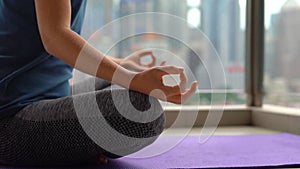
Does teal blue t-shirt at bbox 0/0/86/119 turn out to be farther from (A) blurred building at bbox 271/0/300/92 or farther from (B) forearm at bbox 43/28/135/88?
(A) blurred building at bbox 271/0/300/92

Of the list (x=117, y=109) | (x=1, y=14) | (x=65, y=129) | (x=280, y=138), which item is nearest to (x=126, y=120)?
(x=117, y=109)

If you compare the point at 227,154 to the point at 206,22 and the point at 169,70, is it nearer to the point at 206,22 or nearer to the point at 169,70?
the point at 169,70

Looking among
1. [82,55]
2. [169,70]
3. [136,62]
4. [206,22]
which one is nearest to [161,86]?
[169,70]

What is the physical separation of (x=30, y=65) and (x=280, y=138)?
865 millimetres

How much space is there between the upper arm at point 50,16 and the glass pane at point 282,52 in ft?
3.98

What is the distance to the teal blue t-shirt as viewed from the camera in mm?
885

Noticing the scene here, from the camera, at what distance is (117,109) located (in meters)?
0.80

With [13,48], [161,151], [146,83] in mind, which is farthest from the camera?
[161,151]

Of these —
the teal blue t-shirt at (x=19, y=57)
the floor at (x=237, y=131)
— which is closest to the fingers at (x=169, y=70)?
the teal blue t-shirt at (x=19, y=57)

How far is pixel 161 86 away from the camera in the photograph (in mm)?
771

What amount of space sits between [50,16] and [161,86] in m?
0.25

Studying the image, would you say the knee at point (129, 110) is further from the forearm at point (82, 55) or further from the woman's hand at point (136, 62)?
the woman's hand at point (136, 62)

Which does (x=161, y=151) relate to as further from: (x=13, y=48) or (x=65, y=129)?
(x=13, y=48)

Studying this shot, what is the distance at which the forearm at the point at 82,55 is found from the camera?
30.7 inches
